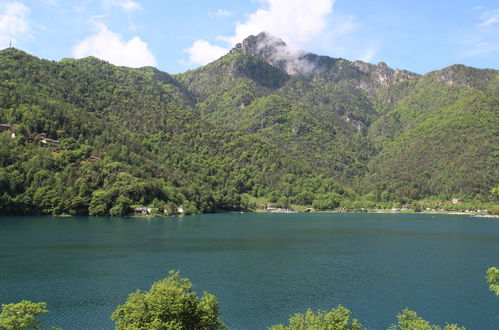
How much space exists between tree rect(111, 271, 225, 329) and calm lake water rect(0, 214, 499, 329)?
15959 mm

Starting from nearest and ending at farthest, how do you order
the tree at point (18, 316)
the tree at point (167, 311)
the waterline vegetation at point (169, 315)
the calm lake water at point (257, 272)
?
the tree at point (18, 316), the waterline vegetation at point (169, 315), the tree at point (167, 311), the calm lake water at point (257, 272)

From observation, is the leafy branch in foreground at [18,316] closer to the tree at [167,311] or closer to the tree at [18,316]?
the tree at [18,316]

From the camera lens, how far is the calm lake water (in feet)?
200

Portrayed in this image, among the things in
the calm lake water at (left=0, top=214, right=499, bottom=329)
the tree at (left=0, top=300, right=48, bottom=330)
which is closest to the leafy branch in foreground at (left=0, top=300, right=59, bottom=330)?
the tree at (left=0, top=300, right=48, bottom=330)

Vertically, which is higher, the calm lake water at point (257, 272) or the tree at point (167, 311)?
the tree at point (167, 311)

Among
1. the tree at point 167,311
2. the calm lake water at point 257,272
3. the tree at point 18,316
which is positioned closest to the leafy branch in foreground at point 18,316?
the tree at point 18,316

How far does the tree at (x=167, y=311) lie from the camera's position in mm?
36125

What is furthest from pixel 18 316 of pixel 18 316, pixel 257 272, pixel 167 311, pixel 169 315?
pixel 257 272

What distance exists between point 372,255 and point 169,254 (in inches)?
2007

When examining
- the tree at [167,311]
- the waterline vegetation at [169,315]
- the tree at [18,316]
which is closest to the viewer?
the tree at [18,316]

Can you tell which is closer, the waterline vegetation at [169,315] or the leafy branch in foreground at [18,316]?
the leafy branch in foreground at [18,316]

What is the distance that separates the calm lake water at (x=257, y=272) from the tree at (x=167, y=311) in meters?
16.0

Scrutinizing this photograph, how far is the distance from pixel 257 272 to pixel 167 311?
51.3 m

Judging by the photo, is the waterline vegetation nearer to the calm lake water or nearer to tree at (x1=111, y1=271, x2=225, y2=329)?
tree at (x1=111, y1=271, x2=225, y2=329)
